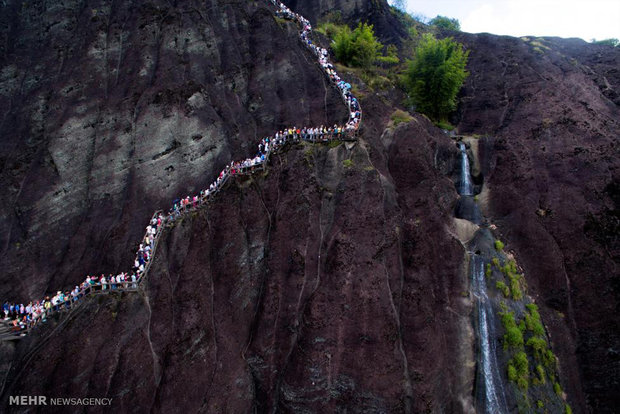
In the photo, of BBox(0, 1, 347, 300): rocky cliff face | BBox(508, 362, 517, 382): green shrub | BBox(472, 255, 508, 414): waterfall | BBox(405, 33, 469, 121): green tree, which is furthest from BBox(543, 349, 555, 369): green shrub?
BBox(405, 33, 469, 121): green tree

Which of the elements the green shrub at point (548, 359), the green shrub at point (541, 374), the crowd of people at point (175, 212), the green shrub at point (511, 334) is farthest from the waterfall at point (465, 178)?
the green shrub at point (541, 374)

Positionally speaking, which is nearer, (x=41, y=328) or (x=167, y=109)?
(x=41, y=328)

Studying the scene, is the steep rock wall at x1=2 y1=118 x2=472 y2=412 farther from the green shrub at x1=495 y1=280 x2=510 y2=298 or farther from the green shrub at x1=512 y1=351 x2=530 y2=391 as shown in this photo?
the green shrub at x1=512 y1=351 x2=530 y2=391

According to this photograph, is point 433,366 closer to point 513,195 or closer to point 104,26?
point 513,195

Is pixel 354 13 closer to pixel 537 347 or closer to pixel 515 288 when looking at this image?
pixel 515 288

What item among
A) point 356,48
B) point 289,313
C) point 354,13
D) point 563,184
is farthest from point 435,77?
point 289,313

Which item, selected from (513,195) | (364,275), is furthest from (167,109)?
(513,195)
